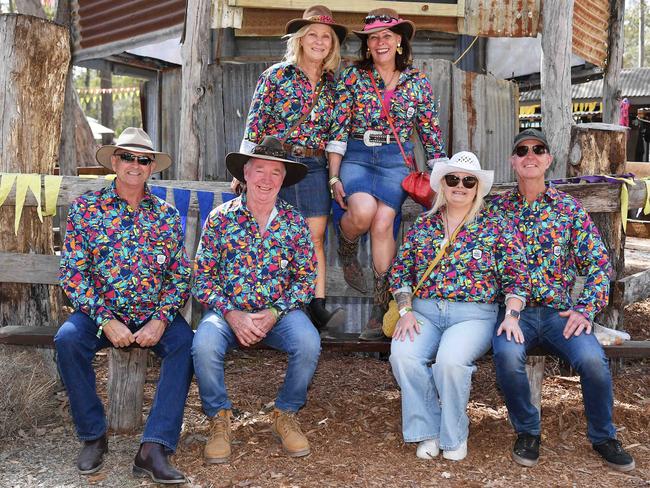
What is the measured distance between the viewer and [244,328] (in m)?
3.72

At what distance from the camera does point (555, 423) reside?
14.1 feet

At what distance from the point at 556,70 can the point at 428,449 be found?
123 inches

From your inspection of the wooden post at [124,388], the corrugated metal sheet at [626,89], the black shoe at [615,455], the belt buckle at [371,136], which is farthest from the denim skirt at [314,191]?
the corrugated metal sheet at [626,89]

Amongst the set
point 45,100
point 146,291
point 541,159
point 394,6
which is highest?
point 394,6

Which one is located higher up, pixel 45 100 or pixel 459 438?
pixel 45 100

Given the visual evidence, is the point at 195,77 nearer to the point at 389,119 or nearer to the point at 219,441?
the point at 389,119

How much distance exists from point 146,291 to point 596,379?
7.85ft

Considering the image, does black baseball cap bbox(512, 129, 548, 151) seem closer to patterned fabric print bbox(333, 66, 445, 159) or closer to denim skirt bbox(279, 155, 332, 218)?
patterned fabric print bbox(333, 66, 445, 159)

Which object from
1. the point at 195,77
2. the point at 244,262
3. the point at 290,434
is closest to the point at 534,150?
the point at 244,262

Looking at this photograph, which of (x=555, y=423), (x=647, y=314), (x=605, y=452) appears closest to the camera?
(x=605, y=452)

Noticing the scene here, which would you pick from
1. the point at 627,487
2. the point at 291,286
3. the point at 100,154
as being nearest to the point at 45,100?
the point at 100,154

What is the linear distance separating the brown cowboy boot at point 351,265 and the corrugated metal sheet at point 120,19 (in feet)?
11.1

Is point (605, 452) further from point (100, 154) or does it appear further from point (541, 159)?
point (100, 154)

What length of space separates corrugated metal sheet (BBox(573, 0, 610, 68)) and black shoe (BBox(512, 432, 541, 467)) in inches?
187
